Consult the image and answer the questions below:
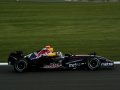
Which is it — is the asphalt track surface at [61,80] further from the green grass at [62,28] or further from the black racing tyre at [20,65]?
the green grass at [62,28]

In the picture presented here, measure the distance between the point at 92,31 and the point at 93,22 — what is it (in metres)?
4.01

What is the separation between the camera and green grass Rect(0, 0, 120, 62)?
19094mm

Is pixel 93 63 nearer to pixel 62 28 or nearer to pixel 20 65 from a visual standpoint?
pixel 20 65

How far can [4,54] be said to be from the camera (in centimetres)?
1745

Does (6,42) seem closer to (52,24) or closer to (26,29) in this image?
(26,29)

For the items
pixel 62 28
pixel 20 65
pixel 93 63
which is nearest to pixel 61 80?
pixel 93 63

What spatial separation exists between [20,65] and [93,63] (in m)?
2.01

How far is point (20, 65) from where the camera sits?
41.5ft

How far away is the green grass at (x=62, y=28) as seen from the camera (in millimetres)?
19094

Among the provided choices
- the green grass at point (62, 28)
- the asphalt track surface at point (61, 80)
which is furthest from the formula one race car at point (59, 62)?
the green grass at point (62, 28)

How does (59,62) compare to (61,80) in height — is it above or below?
above

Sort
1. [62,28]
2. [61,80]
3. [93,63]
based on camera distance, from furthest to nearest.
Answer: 1. [62,28]
2. [93,63]
3. [61,80]

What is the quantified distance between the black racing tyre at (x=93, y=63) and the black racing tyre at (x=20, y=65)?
1734mm

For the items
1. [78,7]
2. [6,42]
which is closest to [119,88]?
[6,42]
